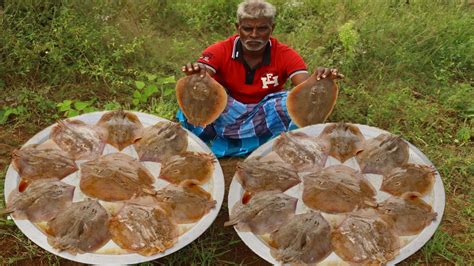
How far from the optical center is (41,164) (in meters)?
2.84

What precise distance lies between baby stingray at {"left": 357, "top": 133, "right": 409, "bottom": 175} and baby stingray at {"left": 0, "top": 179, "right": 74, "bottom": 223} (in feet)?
5.91

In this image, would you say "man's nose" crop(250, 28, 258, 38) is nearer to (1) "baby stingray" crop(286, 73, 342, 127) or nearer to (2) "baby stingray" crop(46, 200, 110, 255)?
(1) "baby stingray" crop(286, 73, 342, 127)

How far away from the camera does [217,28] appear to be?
5.74 meters

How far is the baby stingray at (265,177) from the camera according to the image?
2.89 metres

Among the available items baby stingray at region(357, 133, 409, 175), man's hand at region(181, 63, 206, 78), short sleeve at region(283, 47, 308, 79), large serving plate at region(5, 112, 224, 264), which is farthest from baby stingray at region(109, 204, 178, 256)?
short sleeve at region(283, 47, 308, 79)

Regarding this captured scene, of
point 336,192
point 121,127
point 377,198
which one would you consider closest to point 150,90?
point 121,127

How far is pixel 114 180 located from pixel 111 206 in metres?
0.15

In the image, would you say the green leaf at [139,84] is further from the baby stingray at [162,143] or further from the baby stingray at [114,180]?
the baby stingray at [114,180]

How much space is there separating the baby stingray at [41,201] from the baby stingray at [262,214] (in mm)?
928

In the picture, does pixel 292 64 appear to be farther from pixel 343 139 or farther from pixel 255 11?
pixel 343 139

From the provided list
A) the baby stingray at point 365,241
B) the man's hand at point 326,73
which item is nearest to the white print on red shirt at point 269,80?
the man's hand at point 326,73

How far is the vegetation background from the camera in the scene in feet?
14.0

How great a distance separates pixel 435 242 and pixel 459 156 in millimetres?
1138

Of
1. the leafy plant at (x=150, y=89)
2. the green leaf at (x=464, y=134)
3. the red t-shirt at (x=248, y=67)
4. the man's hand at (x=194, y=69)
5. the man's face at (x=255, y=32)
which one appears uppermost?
the man's face at (x=255, y=32)
